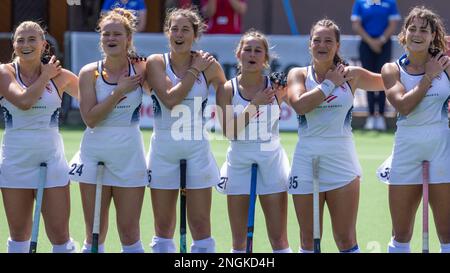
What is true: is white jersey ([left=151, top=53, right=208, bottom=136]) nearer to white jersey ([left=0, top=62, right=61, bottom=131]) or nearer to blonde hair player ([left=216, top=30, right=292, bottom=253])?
blonde hair player ([left=216, top=30, right=292, bottom=253])

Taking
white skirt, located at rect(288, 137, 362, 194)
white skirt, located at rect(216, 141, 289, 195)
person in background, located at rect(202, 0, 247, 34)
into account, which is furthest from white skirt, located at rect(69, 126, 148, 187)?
person in background, located at rect(202, 0, 247, 34)

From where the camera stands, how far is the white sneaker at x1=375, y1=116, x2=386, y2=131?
13602 millimetres

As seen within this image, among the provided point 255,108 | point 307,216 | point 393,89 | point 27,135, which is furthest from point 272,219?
point 27,135

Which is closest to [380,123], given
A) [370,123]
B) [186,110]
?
[370,123]

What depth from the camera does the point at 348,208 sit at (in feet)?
21.9

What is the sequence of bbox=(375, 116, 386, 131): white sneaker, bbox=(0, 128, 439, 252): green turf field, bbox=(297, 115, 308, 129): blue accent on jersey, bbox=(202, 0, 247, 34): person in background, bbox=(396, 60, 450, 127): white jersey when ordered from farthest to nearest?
1. bbox=(202, 0, 247, 34): person in background
2. bbox=(375, 116, 386, 131): white sneaker
3. bbox=(0, 128, 439, 252): green turf field
4. bbox=(297, 115, 308, 129): blue accent on jersey
5. bbox=(396, 60, 450, 127): white jersey

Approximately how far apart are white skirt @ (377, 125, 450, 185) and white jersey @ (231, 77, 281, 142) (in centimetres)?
85

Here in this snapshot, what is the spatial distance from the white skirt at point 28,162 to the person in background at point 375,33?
7.30m

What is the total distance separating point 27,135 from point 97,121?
1.62ft

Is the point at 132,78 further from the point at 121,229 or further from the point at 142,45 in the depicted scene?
the point at 142,45

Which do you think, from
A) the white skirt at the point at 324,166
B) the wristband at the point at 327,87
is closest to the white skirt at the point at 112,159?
the white skirt at the point at 324,166
